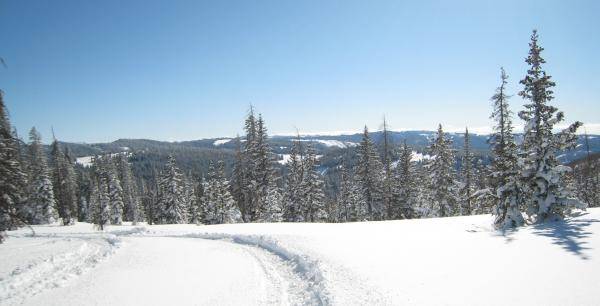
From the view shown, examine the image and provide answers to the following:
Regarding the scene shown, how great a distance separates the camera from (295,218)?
139ft

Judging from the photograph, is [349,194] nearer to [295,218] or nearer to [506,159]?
[295,218]

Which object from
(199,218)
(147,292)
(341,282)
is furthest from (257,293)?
(199,218)

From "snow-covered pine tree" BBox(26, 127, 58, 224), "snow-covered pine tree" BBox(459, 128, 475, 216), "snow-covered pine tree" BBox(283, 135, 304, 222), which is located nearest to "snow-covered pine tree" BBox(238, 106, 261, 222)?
"snow-covered pine tree" BBox(283, 135, 304, 222)

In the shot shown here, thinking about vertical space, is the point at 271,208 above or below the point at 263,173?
below

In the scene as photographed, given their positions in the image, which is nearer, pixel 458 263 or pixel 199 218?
pixel 458 263

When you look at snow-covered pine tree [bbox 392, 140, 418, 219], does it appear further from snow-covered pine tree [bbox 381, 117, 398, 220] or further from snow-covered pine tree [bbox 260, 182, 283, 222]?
snow-covered pine tree [bbox 260, 182, 283, 222]

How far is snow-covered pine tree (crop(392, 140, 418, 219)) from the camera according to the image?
4200 cm

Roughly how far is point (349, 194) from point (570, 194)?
37.2 m

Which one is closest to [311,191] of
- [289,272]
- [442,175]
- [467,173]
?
[442,175]

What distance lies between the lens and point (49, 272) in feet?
52.2

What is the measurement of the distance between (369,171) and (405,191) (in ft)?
20.0

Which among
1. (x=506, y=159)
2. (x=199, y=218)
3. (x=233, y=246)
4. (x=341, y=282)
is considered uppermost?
(x=506, y=159)

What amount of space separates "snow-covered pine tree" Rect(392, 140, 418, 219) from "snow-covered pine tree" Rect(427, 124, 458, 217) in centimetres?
303

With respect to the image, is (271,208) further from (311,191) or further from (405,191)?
(405,191)
